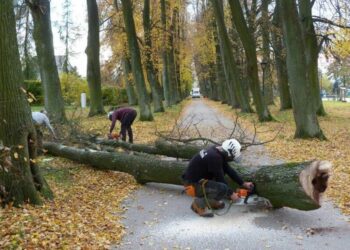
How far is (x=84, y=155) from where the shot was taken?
11.8m

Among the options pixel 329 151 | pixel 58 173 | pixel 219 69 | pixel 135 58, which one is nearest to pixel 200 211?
pixel 58 173

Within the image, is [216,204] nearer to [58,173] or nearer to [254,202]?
[254,202]

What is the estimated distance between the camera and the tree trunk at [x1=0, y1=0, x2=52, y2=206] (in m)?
7.52

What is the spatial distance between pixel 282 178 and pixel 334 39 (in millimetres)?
20189

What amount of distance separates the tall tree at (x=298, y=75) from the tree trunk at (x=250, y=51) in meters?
5.98

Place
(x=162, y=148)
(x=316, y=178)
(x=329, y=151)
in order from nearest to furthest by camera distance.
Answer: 1. (x=316, y=178)
2. (x=162, y=148)
3. (x=329, y=151)

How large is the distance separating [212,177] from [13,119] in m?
3.41

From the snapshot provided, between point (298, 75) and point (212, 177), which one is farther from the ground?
point (298, 75)

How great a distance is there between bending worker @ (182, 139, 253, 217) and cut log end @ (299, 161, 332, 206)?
0.97 m

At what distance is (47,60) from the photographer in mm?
19656

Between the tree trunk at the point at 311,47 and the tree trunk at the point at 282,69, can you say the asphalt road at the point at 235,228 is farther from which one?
the tree trunk at the point at 282,69

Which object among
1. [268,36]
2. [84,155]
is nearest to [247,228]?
[84,155]

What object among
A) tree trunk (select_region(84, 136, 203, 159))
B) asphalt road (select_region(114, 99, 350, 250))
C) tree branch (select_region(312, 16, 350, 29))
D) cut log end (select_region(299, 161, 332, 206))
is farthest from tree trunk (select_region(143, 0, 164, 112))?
cut log end (select_region(299, 161, 332, 206))

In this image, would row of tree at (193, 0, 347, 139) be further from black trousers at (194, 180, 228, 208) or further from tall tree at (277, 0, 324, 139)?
black trousers at (194, 180, 228, 208)
